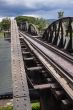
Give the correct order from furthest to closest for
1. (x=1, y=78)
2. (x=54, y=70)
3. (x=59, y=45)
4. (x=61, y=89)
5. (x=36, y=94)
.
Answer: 1. (x=1, y=78)
2. (x=59, y=45)
3. (x=54, y=70)
4. (x=36, y=94)
5. (x=61, y=89)

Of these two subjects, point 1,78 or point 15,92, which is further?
point 1,78

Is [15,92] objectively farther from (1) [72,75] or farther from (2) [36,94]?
(1) [72,75]

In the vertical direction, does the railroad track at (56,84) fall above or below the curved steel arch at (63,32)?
below

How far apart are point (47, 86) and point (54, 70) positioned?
160cm

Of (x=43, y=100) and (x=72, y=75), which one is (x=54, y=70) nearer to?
(x=72, y=75)

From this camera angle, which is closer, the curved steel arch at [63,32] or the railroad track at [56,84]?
the railroad track at [56,84]

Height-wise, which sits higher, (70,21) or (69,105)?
(70,21)

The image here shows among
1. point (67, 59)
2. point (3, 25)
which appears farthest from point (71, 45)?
point (3, 25)

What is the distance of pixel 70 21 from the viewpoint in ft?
43.0

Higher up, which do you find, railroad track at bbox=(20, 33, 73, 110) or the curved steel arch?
the curved steel arch

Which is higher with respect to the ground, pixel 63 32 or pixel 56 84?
pixel 63 32

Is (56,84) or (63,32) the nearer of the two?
(56,84)

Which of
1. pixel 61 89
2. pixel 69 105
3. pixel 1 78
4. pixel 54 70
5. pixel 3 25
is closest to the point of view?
pixel 69 105

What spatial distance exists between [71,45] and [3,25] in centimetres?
11785
